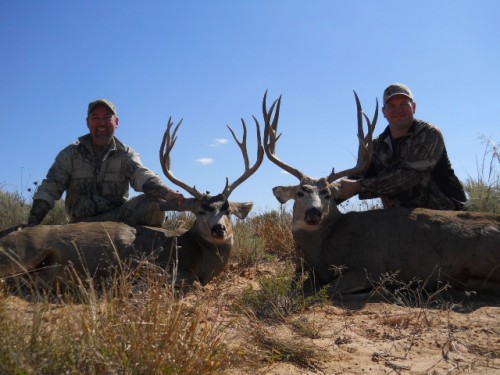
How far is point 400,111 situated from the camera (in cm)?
638

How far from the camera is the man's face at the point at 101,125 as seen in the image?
6.50 meters

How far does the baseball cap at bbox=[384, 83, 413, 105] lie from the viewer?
644 centimetres

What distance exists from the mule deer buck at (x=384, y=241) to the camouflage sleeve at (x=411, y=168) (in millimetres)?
260

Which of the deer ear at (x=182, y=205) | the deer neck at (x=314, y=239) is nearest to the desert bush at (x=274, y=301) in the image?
the deer neck at (x=314, y=239)

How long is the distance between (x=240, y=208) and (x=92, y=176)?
1901mm

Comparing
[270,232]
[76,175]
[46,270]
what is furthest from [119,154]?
[270,232]

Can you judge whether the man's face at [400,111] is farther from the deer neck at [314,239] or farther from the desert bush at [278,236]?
the desert bush at [278,236]

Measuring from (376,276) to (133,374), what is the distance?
3518 millimetres

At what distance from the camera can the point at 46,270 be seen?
5016mm

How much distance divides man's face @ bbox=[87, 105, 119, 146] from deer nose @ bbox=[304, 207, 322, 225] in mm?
2784

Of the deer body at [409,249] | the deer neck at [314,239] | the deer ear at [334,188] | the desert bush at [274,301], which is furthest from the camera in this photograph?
the deer ear at [334,188]

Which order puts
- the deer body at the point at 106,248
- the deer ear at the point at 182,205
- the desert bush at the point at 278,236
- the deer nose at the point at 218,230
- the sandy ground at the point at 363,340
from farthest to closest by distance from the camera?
the desert bush at the point at 278,236, the deer ear at the point at 182,205, the deer nose at the point at 218,230, the deer body at the point at 106,248, the sandy ground at the point at 363,340

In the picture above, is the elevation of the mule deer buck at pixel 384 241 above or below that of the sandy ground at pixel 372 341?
above

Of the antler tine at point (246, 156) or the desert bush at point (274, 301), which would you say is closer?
the desert bush at point (274, 301)
